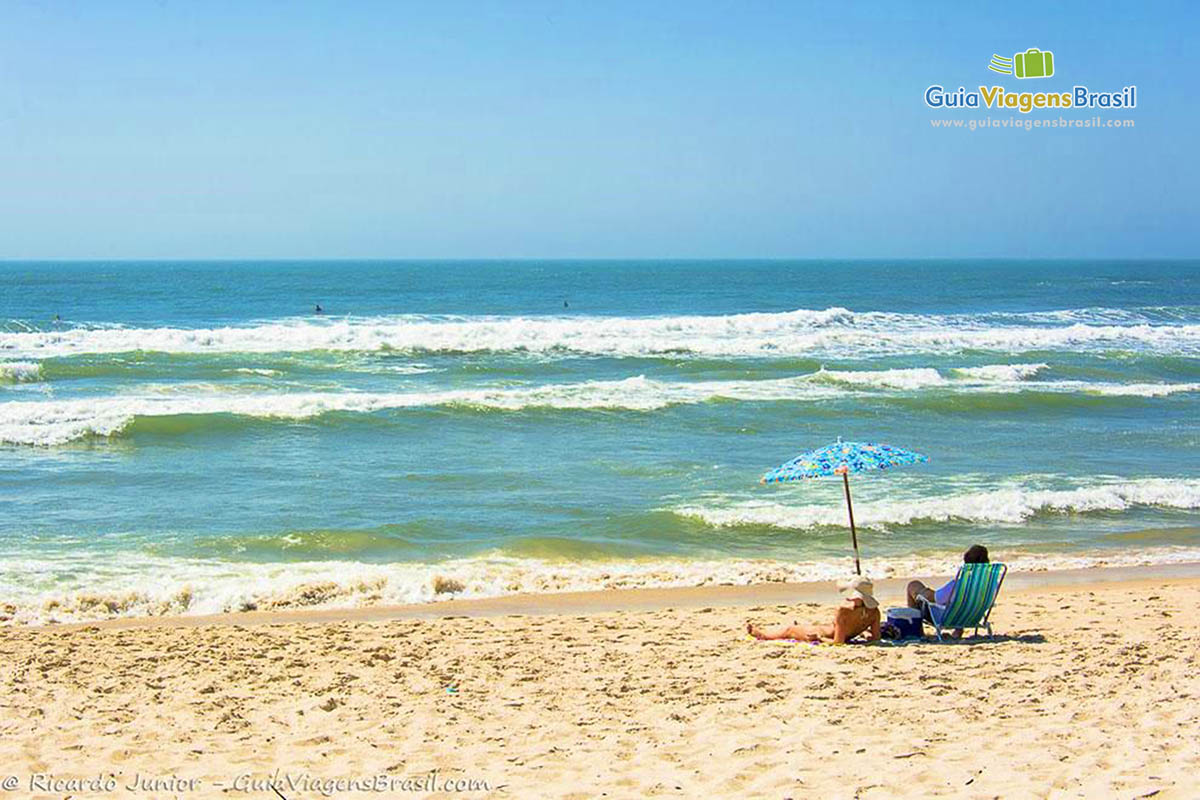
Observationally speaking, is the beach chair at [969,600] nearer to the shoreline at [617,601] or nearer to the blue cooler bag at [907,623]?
the blue cooler bag at [907,623]

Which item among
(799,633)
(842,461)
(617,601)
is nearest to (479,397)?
(617,601)

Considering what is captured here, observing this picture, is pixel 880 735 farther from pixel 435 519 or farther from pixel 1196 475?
pixel 1196 475

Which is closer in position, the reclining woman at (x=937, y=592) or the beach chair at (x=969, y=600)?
the beach chair at (x=969, y=600)

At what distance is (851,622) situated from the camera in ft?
26.9

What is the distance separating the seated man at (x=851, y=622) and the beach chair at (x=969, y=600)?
61 centimetres

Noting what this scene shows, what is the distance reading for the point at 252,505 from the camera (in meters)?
14.3

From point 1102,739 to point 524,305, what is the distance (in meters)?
56.5

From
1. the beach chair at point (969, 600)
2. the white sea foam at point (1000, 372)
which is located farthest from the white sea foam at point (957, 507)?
the white sea foam at point (1000, 372)

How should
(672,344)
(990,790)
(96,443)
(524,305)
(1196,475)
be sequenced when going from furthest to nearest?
(524,305) < (672,344) < (96,443) < (1196,475) < (990,790)

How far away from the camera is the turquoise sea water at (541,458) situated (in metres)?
11.9

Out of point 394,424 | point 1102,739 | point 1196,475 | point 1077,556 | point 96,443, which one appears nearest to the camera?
point 1102,739

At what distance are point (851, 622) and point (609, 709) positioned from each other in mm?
2371

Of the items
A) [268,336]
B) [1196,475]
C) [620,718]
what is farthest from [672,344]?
[620,718]

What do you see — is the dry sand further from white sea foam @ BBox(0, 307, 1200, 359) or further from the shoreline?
white sea foam @ BBox(0, 307, 1200, 359)
